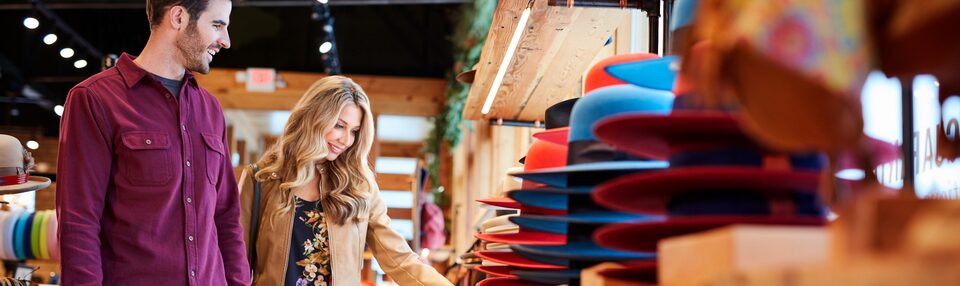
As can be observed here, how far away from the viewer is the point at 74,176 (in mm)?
2842

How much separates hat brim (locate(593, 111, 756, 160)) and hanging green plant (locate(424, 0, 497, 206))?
602 centimetres

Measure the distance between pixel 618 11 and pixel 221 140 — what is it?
1.25 metres

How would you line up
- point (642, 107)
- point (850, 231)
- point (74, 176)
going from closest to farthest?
point (850, 231) < point (642, 107) < point (74, 176)

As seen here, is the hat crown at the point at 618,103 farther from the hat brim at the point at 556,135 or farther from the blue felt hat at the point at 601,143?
the hat brim at the point at 556,135

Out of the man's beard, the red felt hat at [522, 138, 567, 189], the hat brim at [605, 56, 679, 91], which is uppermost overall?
the man's beard

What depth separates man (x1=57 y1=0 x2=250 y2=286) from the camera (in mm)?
2844

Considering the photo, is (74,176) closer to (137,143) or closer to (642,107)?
(137,143)

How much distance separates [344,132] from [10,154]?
1164mm

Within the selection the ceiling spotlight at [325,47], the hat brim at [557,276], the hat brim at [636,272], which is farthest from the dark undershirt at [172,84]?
the ceiling spotlight at [325,47]

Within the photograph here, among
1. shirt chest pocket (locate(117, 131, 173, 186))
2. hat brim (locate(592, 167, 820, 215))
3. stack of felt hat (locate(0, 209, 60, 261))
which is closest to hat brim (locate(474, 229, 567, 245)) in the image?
hat brim (locate(592, 167, 820, 215))

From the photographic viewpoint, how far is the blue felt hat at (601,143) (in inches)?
64.9

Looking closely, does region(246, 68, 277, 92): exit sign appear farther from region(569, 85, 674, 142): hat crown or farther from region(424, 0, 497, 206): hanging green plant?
region(569, 85, 674, 142): hat crown

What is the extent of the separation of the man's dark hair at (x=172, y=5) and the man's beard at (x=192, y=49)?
34 mm

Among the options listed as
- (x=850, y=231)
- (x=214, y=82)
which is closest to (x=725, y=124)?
(x=850, y=231)
